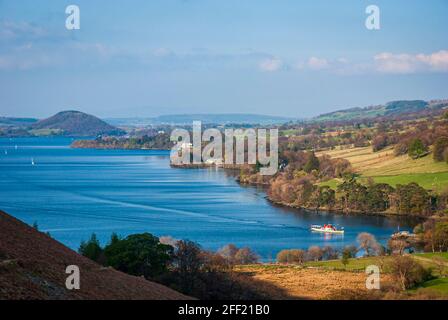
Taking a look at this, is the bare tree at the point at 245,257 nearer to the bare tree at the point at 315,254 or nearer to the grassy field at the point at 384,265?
the bare tree at the point at 315,254

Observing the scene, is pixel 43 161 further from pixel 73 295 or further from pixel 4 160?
pixel 73 295

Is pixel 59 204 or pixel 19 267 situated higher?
pixel 19 267

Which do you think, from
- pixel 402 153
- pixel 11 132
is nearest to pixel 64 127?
pixel 11 132

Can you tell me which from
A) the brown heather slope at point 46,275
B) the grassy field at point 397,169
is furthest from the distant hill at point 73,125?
the brown heather slope at point 46,275

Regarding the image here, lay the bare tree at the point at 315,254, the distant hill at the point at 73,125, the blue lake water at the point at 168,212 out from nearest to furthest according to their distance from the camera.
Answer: the bare tree at the point at 315,254 → the blue lake water at the point at 168,212 → the distant hill at the point at 73,125

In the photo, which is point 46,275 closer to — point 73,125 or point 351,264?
point 351,264

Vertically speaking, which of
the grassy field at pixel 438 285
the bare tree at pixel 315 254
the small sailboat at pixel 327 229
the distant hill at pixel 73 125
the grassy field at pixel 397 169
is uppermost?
the distant hill at pixel 73 125
